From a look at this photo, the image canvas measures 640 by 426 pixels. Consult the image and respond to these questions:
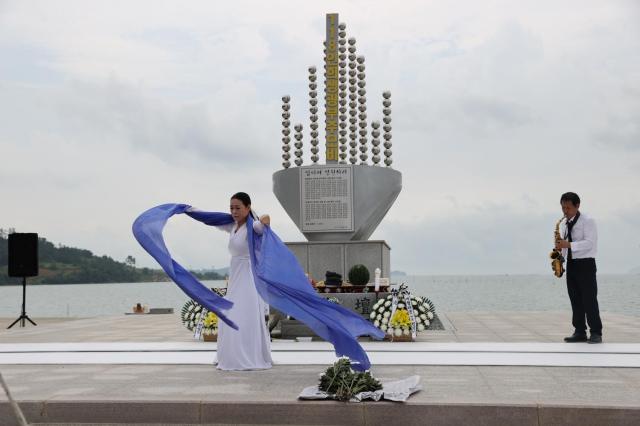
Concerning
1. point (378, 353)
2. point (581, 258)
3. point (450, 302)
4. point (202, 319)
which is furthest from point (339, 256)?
point (450, 302)

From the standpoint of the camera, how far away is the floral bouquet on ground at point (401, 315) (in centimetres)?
991

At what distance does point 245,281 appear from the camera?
741cm

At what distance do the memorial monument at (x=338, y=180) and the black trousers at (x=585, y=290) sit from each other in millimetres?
6543

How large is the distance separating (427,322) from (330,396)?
513 cm

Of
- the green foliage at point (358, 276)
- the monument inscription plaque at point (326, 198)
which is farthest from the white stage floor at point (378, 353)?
the monument inscription plaque at point (326, 198)

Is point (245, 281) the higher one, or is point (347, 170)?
point (347, 170)

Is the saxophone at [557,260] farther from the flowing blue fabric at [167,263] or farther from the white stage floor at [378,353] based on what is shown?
the flowing blue fabric at [167,263]

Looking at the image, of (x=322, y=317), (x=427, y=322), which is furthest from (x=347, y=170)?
(x=322, y=317)

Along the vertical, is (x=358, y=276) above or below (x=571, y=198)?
below

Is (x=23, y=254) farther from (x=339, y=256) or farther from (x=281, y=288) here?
(x=281, y=288)

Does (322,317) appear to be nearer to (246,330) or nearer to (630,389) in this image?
(246,330)

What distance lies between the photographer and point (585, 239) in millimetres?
9062

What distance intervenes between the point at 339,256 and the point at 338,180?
203 cm

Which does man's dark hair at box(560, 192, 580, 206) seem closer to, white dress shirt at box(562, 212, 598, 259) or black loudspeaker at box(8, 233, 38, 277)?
white dress shirt at box(562, 212, 598, 259)
